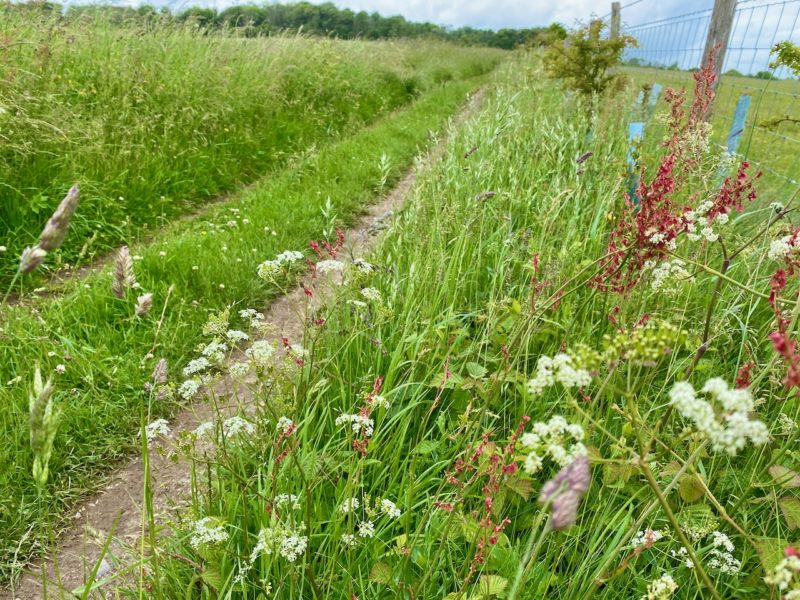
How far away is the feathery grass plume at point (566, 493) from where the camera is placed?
0.75 metres

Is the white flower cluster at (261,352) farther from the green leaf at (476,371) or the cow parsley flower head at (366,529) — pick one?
the green leaf at (476,371)

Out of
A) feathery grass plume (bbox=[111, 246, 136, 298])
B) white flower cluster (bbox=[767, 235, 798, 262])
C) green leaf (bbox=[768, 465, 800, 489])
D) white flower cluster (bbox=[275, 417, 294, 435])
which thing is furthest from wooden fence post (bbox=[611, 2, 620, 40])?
feathery grass plume (bbox=[111, 246, 136, 298])

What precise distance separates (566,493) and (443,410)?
1871 millimetres

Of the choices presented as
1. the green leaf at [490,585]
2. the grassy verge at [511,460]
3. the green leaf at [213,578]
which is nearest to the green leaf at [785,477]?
the grassy verge at [511,460]

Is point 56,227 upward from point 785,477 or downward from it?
upward

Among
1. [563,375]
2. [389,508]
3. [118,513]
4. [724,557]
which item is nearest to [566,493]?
[563,375]

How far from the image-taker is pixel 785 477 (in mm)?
1808

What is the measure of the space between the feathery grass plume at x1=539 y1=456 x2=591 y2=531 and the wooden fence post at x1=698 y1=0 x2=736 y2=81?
6.07m

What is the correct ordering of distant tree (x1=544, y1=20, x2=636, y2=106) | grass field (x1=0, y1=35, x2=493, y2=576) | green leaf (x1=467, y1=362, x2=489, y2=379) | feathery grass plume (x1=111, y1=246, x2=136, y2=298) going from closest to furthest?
feathery grass plume (x1=111, y1=246, x2=136, y2=298) → green leaf (x1=467, y1=362, x2=489, y2=379) → grass field (x1=0, y1=35, x2=493, y2=576) → distant tree (x1=544, y1=20, x2=636, y2=106)

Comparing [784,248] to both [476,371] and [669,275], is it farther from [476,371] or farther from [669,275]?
[476,371]

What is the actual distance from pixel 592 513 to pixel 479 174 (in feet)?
9.16

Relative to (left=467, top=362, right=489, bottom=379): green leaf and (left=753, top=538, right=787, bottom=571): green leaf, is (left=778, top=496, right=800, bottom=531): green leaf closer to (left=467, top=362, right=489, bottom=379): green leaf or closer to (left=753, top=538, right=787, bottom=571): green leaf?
(left=753, top=538, right=787, bottom=571): green leaf

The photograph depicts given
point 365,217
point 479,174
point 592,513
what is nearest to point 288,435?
point 592,513

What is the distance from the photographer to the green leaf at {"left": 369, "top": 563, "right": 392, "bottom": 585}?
1.69 m
